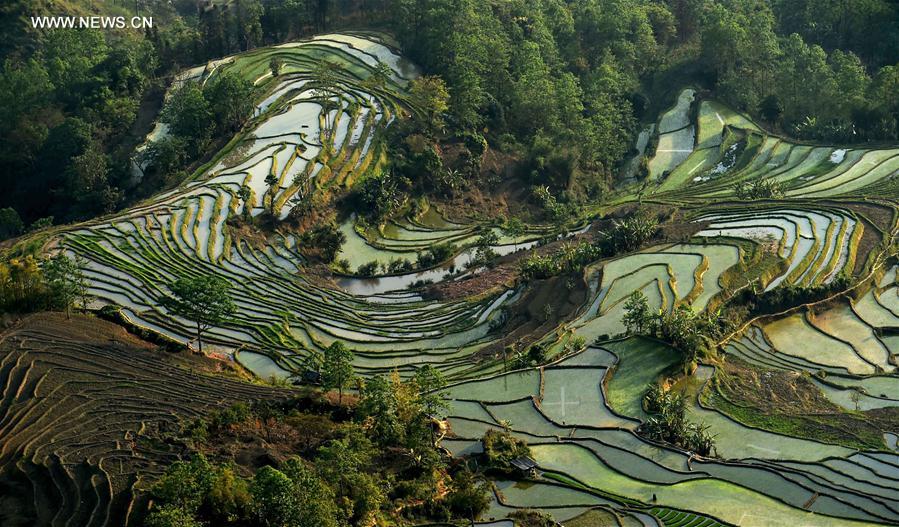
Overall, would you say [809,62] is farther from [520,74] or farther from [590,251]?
[590,251]

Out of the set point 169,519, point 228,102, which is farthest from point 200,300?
point 228,102

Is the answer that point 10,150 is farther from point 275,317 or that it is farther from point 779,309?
point 779,309

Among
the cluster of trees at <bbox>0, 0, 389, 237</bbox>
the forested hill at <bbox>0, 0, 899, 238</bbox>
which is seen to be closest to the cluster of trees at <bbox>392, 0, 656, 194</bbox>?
the forested hill at <bbox>0, 0, 899, 238</bbox>

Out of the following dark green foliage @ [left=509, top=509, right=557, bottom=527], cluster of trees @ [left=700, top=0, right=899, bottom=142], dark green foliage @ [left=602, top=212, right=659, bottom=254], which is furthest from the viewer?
cluster of trees @ [left=700, top=0, right=899, bottom=142]

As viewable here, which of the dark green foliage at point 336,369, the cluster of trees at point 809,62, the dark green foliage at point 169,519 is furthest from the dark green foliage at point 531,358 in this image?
the cluster of trees at point 809,62

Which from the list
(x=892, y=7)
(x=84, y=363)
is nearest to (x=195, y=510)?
(x=84, y=363)

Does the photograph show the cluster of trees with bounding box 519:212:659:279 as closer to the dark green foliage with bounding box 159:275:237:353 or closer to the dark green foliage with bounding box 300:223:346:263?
the dark green foliage with bounding box 300:223:346:263

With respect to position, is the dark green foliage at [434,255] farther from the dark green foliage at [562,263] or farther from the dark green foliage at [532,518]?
the dark green foliage at [532,518]
